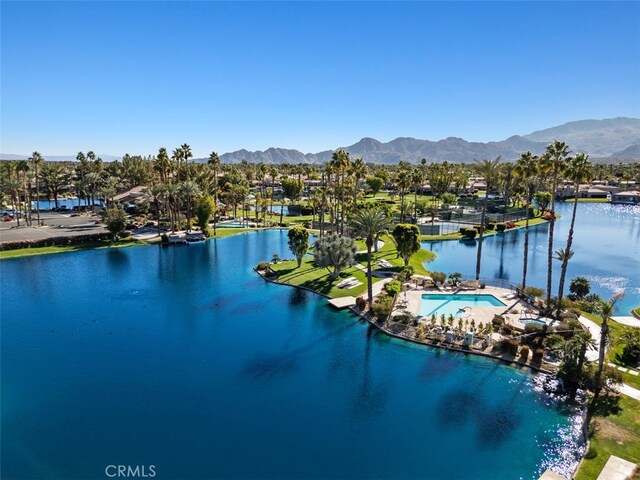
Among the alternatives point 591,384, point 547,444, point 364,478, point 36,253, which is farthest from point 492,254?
point 36,253

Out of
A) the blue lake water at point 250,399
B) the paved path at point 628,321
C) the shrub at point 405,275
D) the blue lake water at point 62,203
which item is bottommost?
the blue lake water at point 250,399

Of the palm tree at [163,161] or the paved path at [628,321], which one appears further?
the palm tree at [163,161]

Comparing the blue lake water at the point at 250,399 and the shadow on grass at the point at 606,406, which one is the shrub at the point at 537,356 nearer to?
the blue lake water at the point at 250,399

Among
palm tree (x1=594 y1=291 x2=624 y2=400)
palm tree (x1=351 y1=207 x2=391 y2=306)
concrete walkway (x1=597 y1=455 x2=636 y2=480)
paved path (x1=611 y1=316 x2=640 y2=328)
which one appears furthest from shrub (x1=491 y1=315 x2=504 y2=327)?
concrete walkway (x1=597 y1=455 x2=636 y2=480)

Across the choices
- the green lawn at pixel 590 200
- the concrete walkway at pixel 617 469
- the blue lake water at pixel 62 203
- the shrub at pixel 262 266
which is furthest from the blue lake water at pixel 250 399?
the green lawn at pixel 590 200

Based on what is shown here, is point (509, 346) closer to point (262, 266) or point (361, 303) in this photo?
point (361, 303)

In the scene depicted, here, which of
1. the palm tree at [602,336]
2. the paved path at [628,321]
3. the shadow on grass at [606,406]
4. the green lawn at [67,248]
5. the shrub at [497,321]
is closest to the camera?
the shadow on grass at [606,406]

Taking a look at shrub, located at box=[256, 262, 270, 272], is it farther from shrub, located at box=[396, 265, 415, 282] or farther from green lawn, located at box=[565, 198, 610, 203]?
green lawn, located at box=[565, 198, 610, 203]
